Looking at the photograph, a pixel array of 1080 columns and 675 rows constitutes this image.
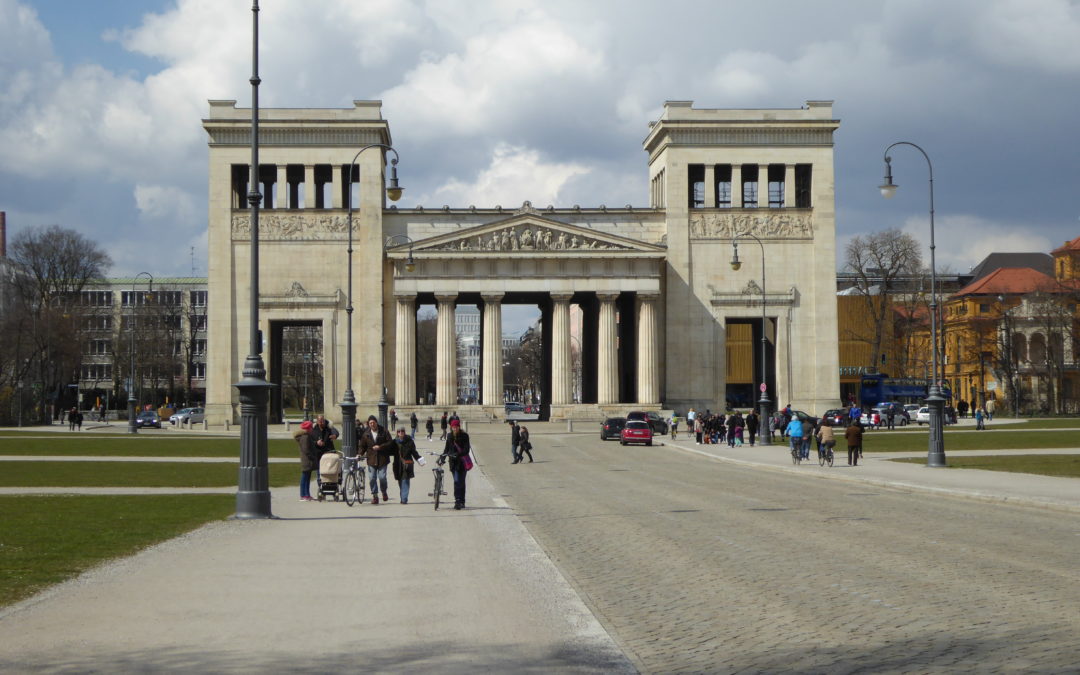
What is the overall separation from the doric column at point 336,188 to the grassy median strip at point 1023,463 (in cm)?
5834

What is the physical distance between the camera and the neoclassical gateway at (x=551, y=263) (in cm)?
9456

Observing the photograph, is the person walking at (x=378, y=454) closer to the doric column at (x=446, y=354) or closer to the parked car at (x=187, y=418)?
the doric column at (x=446, y=354)

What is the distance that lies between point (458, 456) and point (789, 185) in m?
76.2

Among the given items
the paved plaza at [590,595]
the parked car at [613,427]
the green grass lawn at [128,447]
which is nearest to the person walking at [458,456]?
the paved plaza at [590,595]

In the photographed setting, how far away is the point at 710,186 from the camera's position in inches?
3858

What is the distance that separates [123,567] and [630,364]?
8859cm

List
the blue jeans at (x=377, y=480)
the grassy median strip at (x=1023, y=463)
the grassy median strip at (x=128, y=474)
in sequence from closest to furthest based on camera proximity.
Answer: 1. the blue jeans at (x=377, y=480)
2. the grassy median strip at (x=128, y=474)
3. the grassy median strip at (x=1023, y=463)

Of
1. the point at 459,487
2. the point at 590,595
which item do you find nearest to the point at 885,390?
the point at 459,487

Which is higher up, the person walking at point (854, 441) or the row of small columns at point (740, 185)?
the row of small columns at point (740, 185)

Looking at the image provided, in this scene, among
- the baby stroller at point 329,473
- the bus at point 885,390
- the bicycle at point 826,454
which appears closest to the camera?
the baby stroller at point 329,473

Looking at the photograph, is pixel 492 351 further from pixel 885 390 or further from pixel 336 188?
pixel 885 390

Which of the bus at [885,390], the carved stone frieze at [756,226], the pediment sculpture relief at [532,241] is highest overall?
the carved stone frieze at [756,226]

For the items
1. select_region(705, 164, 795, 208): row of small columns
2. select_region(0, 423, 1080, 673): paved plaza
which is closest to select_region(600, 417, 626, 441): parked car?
select_region(705, 164, 795, 208): row of small columns

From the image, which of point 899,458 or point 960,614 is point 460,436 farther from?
point 899,458
